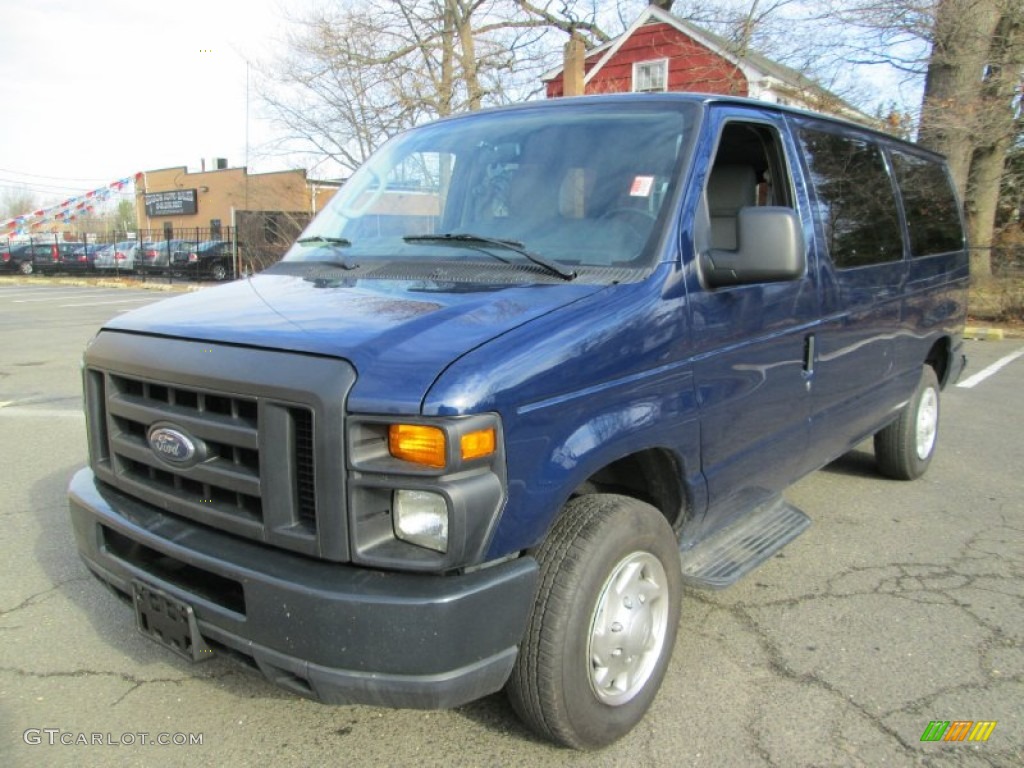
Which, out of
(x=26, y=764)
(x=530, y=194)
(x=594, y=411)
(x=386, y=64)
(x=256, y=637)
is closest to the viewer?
(x=256, y=637)

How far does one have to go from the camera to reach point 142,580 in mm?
2414

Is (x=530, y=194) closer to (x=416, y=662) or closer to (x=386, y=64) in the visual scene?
(x=416, y=662)

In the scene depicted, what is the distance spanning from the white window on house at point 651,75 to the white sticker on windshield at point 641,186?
69.8 ft

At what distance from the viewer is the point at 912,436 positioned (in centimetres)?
510

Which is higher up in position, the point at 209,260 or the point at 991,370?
the point at 209,260

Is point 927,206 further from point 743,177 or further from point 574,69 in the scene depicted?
point 574,69

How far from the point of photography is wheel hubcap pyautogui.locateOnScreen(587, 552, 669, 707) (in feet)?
8.07

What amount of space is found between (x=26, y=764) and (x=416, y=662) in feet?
4.80

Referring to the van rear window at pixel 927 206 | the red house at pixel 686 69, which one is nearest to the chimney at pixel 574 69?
the red house at pixel 686 69

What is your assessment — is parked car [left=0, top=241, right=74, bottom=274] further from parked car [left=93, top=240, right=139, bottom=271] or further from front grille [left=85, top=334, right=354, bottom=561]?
front grille [left=85, top=334, right=354, bottom=561]

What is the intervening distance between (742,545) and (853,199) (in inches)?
74.5

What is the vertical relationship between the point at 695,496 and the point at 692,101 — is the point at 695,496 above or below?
below

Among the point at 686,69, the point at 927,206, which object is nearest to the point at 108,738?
the point at 927,206

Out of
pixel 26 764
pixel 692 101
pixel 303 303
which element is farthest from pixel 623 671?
pixel 692 101
